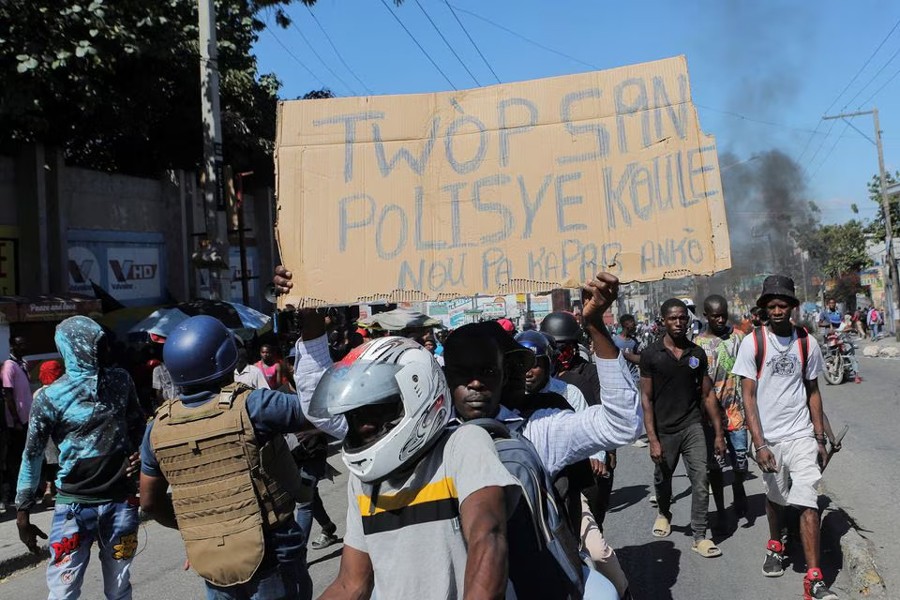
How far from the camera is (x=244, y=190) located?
23.0 m

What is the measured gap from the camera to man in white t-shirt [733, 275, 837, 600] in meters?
5.34

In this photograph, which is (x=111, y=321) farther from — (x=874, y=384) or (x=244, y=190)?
(x=874, y=384)

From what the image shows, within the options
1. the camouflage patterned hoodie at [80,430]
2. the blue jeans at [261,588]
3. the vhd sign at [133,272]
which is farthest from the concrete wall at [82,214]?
the blue jeans at [261,588]

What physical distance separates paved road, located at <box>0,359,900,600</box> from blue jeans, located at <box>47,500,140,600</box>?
1.75 metres

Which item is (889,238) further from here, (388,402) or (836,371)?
(388,402)

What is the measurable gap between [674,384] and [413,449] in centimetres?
463

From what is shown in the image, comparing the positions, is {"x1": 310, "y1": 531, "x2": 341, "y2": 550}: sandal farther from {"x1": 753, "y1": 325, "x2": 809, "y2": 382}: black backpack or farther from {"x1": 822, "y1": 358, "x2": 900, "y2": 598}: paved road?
{"x1": 822, "y1": 358, "x2": 900, "y2": 598}: paved road

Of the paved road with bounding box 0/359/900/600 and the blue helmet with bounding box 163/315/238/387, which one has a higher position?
the blue helmet with bounding box 163/315/238/387

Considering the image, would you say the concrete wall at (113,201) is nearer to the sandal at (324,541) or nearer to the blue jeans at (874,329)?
the sandal at (324,541)

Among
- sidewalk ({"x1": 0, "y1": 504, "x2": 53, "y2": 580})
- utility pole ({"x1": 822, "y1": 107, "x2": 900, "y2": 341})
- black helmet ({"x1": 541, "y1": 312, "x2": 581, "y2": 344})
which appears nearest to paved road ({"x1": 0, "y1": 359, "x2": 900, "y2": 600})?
sidewalk ({"x1": 0, "y1": 504, "x2": 53, "y2": 580})

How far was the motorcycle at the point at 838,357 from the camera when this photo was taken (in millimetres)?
18250

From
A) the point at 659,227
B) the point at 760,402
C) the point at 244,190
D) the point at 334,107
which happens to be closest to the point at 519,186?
the point at 659,227

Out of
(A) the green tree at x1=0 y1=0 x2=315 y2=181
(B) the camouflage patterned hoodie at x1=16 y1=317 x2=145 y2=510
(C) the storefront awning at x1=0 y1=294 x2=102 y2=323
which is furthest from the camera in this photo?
(C) the storefront awning at x1=0 y1=294 x2=102 y2=323

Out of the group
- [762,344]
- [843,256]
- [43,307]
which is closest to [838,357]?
[762,344]
